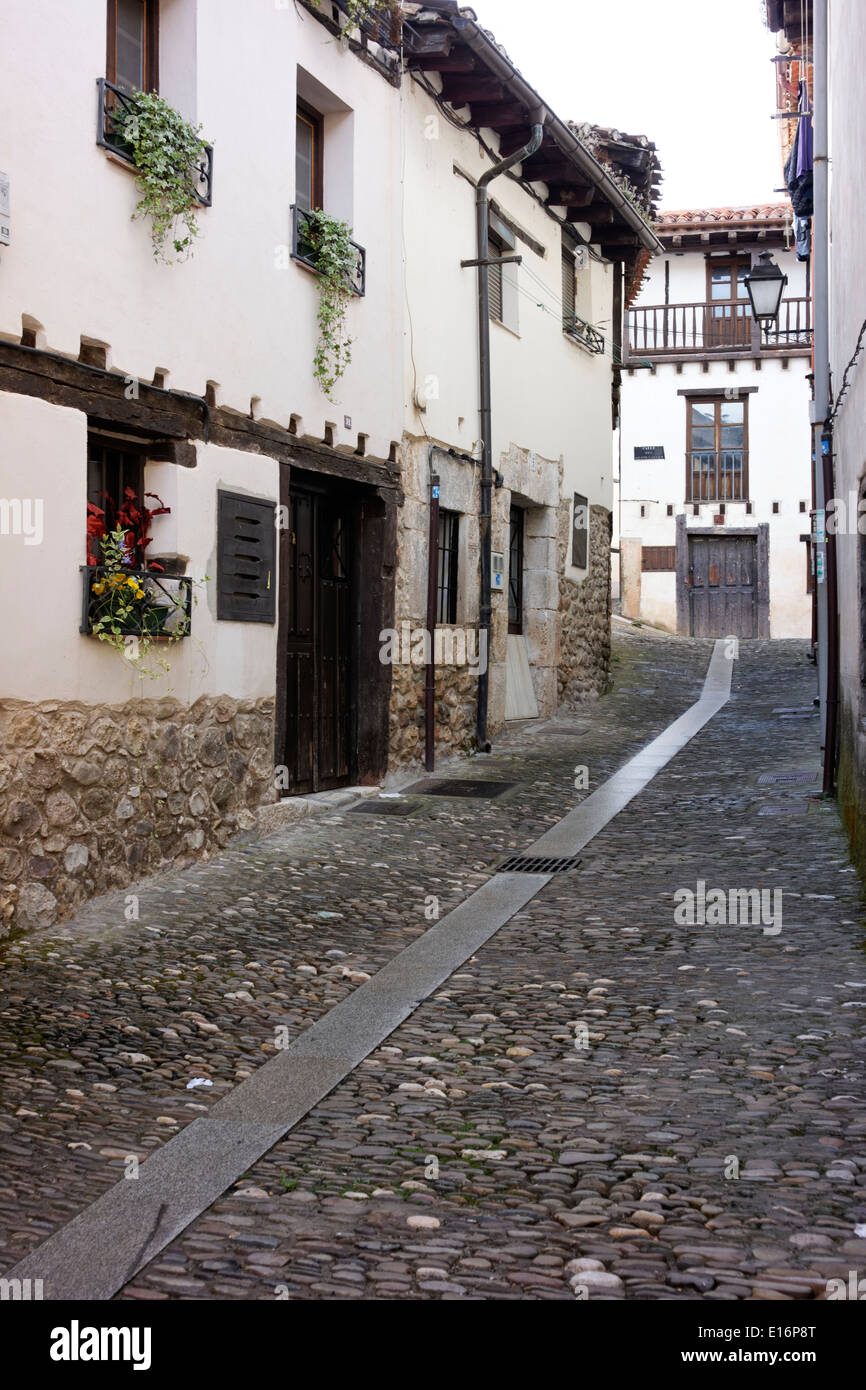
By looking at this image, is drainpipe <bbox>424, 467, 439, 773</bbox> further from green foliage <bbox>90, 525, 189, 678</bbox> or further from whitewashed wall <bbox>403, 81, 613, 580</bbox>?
green foliage <bbox>90, 525, 189, 678</bbox>

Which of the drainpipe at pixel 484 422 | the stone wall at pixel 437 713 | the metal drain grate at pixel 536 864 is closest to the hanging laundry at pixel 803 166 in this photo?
the drainpipe at pixel 484 422

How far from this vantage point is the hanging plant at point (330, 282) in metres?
8.65

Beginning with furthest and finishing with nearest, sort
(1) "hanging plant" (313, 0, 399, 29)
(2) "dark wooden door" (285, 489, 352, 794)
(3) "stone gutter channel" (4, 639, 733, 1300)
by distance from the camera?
1. (2) "dark wooden door" (285, 489, 352, 794)
2. (1) "hanging plant" (313, 0, 399, 29)
3. (3) "stone gutter channel" (4, 639, 733, 1300)

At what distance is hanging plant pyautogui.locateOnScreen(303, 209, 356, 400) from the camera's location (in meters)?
→ 8.65

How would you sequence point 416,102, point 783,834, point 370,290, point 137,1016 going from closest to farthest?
point 137,1016, point 783,834, point 370,290, point 416,102

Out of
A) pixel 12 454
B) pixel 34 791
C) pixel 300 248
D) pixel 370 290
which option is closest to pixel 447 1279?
pixel 34 791

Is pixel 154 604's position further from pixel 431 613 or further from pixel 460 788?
pixel 431 613

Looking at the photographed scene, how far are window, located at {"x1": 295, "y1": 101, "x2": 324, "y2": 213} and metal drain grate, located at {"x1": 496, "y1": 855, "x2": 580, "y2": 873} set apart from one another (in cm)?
455

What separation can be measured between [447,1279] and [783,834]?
5.58 m

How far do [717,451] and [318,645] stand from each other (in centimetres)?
1862

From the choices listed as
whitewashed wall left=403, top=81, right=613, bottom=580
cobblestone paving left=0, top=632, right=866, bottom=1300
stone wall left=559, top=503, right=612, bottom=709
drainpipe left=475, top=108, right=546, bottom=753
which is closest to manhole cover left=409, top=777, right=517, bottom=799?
drainpipe left=475, top=108, right=546, bottom=753

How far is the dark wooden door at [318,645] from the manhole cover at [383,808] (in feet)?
1.18
